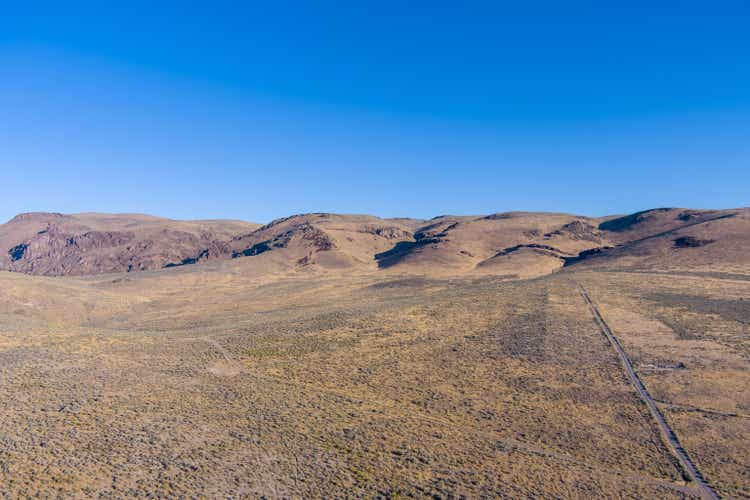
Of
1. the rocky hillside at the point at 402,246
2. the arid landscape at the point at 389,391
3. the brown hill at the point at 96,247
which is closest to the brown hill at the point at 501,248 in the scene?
the rocky hillside at the point at 402,246

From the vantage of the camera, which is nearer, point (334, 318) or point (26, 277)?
point (334, 318)

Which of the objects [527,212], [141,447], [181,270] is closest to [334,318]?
[141,447]

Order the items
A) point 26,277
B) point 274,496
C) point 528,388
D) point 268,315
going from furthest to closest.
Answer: point 26,277 → point 268,315 → point 528,388 → point 274,496

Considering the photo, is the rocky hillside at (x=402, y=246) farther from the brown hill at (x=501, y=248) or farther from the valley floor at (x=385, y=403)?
the valley floor at (x=385, y=403)

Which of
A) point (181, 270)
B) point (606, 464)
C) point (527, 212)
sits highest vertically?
point (527, 212)

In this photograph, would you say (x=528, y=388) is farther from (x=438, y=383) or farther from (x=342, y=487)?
(x=342, y=487)

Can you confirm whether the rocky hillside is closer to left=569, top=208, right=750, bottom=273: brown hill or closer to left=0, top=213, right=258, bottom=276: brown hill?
left=569, top=208, right=750, bottom=273: brown hill

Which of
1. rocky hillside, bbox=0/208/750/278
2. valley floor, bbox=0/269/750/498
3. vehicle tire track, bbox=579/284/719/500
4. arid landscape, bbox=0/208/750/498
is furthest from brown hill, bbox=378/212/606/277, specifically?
vehicle tire track, bbox=579/284/719/500

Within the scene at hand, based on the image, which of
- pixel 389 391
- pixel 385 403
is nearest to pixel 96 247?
pixel 389 391
